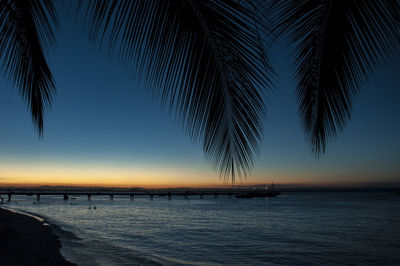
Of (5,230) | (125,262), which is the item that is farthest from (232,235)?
(5,230)

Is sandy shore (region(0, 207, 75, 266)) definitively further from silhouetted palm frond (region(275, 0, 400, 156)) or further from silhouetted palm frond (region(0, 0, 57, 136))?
silhouetted palm frond (region(275, 0, 400, 156))

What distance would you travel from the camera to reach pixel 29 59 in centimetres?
245

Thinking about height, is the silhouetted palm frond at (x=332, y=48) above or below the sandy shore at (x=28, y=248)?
above

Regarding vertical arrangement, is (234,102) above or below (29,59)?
below

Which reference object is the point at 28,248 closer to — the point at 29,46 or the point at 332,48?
the point at 29,46

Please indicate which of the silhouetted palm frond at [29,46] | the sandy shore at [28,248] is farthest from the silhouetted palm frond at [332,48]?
the sandy shore at [28,248]

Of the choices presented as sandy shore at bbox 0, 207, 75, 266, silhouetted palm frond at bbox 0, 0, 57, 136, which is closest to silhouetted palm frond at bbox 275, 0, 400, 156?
silhouetted palm frond at bbox 0, 0, 57, 136

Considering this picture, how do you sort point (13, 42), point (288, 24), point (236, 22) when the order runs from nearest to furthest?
point (236, 22)
point (288, 24)
point (13, 42)

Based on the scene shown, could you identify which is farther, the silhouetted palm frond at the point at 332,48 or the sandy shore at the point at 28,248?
the sandy shore at the point at 28,248

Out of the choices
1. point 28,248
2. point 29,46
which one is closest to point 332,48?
point 29,46

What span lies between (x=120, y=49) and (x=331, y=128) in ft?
4.54

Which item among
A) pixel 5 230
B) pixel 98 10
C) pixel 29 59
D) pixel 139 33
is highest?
→ pixel 29 59

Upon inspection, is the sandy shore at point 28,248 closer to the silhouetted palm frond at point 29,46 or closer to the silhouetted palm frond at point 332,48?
the silhouetted palm frond at point 29,46

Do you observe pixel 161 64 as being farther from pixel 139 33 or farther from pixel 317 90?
pixel 317 90
